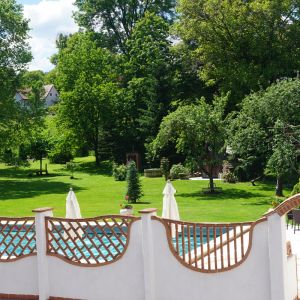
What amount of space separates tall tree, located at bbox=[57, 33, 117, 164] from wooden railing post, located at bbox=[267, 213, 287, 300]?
35910 mm

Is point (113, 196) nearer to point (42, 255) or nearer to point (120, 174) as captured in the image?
point (120, 174)

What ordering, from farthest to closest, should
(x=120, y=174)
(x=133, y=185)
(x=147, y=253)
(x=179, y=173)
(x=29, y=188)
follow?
(x=120, y=174) < (x=179, y=173) < (x=29, y=188) < (x=133, y=185) < (x=147, y=253)

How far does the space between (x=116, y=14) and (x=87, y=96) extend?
12096 millimetres

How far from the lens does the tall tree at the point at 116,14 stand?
50125mm

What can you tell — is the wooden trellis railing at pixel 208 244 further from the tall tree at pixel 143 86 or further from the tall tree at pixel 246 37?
the tall tree at pixel 143 86

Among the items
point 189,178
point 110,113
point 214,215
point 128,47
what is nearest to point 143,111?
point 110,113

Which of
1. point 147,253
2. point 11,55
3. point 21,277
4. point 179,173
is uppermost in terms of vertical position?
point 11,55

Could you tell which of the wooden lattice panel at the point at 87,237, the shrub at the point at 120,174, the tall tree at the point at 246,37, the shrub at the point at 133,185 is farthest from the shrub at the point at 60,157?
the wooden lattice panel at the point at 87,237

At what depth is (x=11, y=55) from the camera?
117 feet

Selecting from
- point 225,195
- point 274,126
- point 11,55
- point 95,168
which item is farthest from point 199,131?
point 95,168

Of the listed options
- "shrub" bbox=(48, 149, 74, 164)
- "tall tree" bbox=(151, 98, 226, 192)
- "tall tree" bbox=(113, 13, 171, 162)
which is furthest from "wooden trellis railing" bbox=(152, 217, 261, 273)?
"shrub" bbox=(48, 149, 74, 164)

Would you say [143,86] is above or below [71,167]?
above

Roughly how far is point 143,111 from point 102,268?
30.9 meters

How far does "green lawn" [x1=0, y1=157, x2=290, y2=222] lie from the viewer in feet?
65.7
